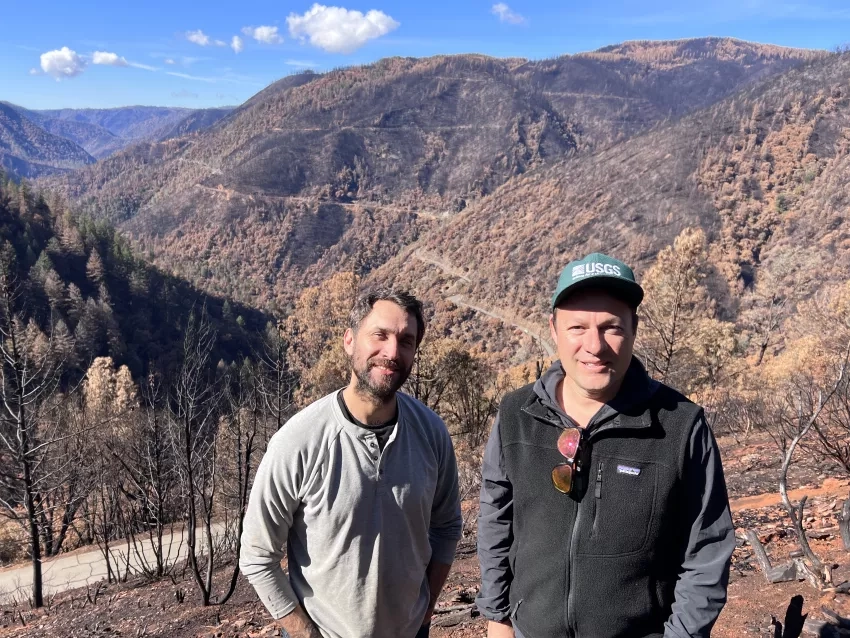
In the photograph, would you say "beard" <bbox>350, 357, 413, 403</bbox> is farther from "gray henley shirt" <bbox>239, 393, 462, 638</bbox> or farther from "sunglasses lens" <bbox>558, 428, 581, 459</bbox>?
"sunglasses lens" <bbox>558, 428, 581, 459</bbox>

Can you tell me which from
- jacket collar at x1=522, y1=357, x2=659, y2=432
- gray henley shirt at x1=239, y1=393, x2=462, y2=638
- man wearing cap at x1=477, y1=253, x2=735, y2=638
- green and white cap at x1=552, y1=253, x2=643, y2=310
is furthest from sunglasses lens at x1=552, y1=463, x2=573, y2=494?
gray henley shirt at x1=239, y1=393, x2=462, y2=638

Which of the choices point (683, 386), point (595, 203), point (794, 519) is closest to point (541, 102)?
point (595, 203)

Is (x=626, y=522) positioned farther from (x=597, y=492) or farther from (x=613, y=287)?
(x=613, y=287)

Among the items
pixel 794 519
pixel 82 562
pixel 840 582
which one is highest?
pixel 794 519

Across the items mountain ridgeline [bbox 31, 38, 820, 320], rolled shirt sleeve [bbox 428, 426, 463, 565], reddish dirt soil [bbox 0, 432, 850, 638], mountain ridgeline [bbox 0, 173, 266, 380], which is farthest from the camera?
mountain ridgeline [bbox 31, 38, 820, 320]

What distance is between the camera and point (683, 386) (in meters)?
16.8

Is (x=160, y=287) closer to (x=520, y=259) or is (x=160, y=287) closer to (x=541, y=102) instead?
(x=520, y=259)

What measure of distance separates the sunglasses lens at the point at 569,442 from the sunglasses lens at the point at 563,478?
4 cm

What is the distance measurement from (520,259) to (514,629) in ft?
188

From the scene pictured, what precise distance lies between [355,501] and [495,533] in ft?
1.67

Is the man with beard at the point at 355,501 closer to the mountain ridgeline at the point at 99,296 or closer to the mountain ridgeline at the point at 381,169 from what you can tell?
the mountain ridgeline at the point at 381,169

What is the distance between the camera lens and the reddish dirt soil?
4.01 metres

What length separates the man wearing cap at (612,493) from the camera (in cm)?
164

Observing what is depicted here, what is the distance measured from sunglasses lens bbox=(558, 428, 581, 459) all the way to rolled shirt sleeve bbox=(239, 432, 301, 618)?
931mm
